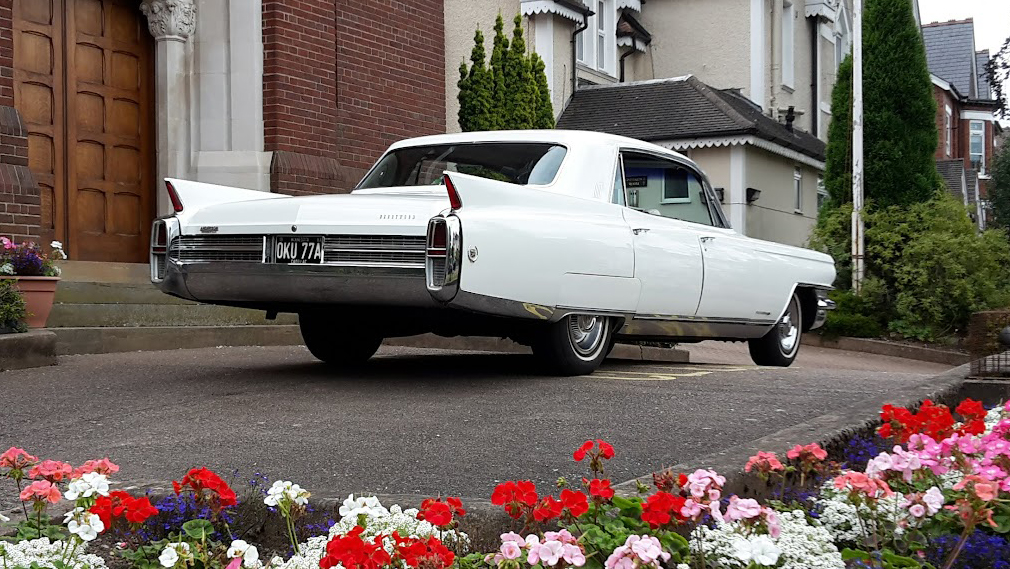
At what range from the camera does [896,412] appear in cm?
340

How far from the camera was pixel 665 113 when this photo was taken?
25.4 metres

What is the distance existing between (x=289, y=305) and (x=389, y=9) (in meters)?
8.34

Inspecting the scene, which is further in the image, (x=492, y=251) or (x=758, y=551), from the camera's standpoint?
(x=492, y=251)

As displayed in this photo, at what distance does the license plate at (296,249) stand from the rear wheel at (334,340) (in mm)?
1669

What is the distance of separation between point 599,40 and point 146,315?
18.5 meters

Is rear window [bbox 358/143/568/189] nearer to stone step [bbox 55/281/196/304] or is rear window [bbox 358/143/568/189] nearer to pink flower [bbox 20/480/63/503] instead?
stone step [bbox 55/281/196/304]

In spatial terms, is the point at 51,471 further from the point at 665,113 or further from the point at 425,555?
the point at 665,113

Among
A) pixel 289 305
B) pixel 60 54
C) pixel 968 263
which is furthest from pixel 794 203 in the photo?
pixel 289 305

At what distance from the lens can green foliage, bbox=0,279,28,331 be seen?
25.0 feet

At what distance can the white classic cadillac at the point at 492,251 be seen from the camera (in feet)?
19.2

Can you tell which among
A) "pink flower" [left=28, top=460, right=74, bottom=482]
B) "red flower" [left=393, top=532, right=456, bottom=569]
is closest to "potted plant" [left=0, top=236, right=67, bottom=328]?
"pink flower" [left=28, top=460, right=74, bottom=482]

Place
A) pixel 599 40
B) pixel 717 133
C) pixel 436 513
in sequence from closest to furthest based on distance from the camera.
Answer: pixel 436 513 → pixel 717 133 → pixel 599 40

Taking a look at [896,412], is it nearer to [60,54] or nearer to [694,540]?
[694,540]

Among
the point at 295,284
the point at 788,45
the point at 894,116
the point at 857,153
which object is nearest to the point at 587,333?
the point at 295,284
